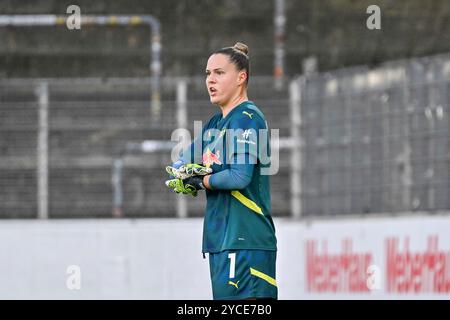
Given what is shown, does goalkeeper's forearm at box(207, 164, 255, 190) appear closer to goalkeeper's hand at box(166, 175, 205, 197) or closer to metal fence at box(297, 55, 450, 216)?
goalkeeper's hand at box(166, 175, 205, 197)

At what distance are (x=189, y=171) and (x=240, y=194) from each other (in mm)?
222

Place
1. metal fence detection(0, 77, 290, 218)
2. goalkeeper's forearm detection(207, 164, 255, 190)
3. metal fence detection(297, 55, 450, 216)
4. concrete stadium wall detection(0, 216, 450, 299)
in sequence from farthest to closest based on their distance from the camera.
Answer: metal fence detection(0, 77, 290, 218) → concrete stadium wall detection(0, 216, 450, 299) → metal fence detection(297, 55, 450, 216) → goalkeeper's forearm detection(207, 164, 255, 190)

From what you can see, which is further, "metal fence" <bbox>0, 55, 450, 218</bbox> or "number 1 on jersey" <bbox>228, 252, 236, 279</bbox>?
"metal fence" <bbox>0, 55, 450, 218</bbox>

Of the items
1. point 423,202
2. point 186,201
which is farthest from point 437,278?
point 186,201

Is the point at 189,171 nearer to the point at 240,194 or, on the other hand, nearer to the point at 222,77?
the point at 240,194

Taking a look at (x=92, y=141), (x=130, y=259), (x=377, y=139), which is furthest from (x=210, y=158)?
(x=92, y=141)

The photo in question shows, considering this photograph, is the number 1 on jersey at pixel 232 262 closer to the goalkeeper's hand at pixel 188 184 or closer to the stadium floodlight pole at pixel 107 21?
the goalkeeper's hand at pixel 188 184

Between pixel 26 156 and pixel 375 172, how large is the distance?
3328 mm

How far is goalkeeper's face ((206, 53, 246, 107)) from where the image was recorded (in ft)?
18.5

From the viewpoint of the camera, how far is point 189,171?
5668mm

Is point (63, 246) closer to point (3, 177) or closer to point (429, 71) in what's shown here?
point (3, 177)

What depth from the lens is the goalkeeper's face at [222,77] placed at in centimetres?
565

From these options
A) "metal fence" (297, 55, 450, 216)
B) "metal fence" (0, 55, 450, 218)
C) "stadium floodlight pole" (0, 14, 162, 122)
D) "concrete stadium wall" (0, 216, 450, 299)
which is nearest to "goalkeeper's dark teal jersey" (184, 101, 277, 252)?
"metal fence" (297, 55, 450, 216)

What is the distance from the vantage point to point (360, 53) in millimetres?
16094
